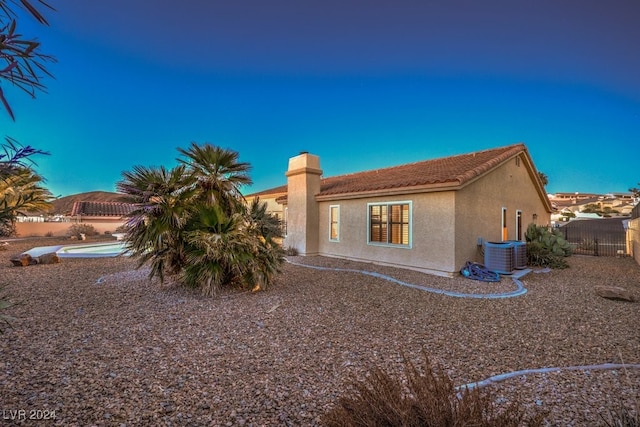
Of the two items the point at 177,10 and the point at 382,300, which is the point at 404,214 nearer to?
the point at 382,300

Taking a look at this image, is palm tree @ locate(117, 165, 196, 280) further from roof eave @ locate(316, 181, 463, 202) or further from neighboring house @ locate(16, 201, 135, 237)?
neighboring house @ locate(16, 201, 135, 237)

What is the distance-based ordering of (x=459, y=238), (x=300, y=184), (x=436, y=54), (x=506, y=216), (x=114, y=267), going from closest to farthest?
(x=459, y=238) < (x=114, y=267) < (x=506, y=216) < (x=436, y=54) < (x=300, y=184)

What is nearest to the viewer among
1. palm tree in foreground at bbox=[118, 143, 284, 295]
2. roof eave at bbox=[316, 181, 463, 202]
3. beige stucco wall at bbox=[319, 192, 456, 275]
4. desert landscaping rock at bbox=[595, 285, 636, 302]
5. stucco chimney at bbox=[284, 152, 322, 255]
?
desert landscaping rock at bbox=[595, 285, 636, 302]

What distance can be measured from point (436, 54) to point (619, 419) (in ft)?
47.7

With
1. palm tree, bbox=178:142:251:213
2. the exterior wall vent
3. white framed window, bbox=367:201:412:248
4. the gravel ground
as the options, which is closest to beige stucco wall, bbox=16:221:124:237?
the gravel ground

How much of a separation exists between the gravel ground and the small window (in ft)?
10.7

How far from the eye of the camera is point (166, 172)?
6984 mm

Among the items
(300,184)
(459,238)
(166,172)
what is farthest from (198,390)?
(300,184)

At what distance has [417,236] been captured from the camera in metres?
9.98

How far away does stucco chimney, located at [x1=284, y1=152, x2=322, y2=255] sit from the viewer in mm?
13680

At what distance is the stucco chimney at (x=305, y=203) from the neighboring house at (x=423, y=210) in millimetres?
48

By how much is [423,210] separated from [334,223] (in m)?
4.58

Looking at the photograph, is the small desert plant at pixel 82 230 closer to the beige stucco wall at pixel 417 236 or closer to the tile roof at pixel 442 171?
the tile roof at pixel 442 171

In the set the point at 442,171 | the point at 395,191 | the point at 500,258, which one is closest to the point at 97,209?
the point at 395,191
